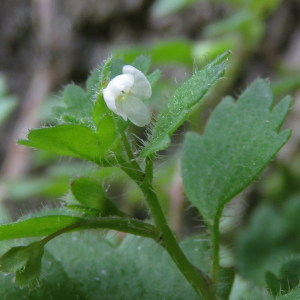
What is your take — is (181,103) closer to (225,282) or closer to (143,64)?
(143,64)

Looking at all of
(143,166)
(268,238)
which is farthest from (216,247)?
(268,238)

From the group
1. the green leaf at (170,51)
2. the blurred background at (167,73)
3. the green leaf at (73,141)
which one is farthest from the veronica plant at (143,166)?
the green leaf at (170,51)

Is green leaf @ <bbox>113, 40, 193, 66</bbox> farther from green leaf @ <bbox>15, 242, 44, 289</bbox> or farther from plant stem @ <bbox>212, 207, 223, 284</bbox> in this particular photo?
green leaf @ <bbox>15, 242, 44, 289</bbox>

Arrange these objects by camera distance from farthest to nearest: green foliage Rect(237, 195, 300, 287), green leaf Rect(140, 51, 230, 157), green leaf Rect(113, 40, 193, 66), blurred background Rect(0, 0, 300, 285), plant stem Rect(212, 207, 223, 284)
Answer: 1. green leaf Rect(113, 40, 193, 66)
2. blurred background Rect(0, 0, 300, 285)
3. green foliage Rect(237, 195, 300, 287)
4. plant stem Rect(212, 207, 223, 284)
5. green leaf Rect(140, 51, 230, 157)

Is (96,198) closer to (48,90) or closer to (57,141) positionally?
(57,141)

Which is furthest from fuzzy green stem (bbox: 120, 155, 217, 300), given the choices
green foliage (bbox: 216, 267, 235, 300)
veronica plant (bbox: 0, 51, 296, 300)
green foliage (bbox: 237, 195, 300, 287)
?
green foliage (bbox: 237, 195, 300, 287)

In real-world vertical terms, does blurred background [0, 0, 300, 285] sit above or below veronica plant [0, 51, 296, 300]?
above
